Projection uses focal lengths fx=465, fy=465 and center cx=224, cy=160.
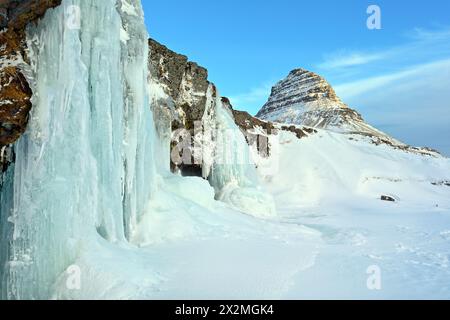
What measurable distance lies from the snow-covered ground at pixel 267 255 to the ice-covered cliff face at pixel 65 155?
56cm

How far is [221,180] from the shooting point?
2197cm

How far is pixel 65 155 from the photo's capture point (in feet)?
27.5

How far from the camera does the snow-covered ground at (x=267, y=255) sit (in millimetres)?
7773

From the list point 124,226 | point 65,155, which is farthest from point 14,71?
point 124,226

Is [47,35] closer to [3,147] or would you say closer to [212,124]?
[3,147]

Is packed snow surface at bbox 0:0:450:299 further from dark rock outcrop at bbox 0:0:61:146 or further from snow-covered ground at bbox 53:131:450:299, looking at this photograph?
dark rock outcrop at bbox 0:0:61:146

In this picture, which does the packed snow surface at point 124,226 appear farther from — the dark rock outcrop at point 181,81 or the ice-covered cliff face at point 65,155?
the dark rock outcrop at point 181,81

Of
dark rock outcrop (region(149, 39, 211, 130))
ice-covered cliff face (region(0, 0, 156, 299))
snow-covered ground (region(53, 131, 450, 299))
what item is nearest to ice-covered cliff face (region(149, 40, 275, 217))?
dark rock outcrop (region(149, 39, 211, 130))

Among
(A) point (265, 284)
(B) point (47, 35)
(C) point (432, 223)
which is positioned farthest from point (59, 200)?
(C) point (432, 223)

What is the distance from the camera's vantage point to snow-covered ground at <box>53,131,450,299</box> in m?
7.77

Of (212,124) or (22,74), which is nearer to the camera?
(22,74)

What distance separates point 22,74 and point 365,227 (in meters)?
13.7

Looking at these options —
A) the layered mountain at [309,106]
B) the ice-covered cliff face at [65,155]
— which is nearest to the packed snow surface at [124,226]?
the ice-covered cliff face at [65,155]

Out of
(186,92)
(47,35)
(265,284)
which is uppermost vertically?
(186,92)
